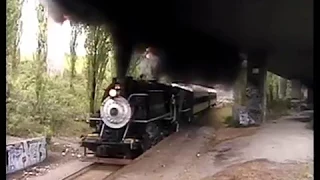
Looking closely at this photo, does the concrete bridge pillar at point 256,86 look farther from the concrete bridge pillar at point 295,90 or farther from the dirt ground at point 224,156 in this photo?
the concrete bridge pillar at point 295,90

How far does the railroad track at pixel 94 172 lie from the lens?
328 cm

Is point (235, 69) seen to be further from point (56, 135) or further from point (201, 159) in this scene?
point (56, 135)

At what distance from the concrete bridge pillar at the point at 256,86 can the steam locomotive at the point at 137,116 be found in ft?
1.26

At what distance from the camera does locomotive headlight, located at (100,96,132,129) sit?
3566 millimetres

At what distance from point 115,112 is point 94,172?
565 millimetres

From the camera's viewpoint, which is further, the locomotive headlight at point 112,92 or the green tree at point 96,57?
the locomotive headlight at point 112,92

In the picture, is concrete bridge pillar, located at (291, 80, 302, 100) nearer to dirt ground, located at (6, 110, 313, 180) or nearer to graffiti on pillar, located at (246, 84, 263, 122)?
dirt ground, located at (6, 110, 313, 180)

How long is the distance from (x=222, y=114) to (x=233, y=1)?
952 millimetres

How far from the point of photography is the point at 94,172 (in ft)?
11.0

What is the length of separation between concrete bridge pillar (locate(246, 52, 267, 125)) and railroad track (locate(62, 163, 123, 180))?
49.1 inches

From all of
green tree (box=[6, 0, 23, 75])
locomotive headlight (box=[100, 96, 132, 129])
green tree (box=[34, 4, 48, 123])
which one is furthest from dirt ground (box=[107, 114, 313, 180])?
green tree (box=[6, 0, 23, 75])

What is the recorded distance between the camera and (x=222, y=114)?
337cm

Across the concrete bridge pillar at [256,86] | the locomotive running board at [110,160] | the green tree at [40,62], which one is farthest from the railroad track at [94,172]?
the concrete bridge pillar at [256,86]
